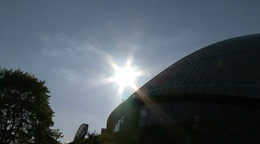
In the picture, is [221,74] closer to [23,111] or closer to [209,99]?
[209,99]

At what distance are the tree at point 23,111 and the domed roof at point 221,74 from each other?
14.8 meters

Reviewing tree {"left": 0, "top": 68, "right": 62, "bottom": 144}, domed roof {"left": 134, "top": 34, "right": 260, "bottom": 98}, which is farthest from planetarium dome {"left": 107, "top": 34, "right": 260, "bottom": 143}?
tree {"left": 0, "top": 68, "right": 62, "bottom": 144}

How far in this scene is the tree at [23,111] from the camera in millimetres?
27531

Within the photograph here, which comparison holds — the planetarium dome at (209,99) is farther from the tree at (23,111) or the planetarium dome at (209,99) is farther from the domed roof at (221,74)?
the tree at (23,111)

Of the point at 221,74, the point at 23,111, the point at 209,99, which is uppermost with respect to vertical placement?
the point at 23,111

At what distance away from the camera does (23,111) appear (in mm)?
28172

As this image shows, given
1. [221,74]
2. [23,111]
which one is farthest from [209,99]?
[23,111]

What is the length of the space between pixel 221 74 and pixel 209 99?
2.60m

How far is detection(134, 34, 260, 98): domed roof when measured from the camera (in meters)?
15.7

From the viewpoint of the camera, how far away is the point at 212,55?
21.1m

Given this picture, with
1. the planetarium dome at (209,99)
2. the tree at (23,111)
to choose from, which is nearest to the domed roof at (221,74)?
the planetarium dome at (209,99)

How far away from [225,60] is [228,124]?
6.35m

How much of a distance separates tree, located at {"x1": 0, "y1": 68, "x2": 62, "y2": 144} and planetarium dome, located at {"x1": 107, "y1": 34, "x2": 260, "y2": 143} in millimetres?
11562

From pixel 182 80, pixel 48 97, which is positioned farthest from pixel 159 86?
pixel 48 97
